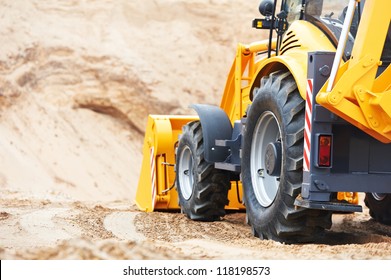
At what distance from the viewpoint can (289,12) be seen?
8.39m

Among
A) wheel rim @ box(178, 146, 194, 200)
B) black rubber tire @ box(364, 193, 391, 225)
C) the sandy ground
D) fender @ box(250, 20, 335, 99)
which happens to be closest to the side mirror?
fender @ box(250, 20, 335, 99)

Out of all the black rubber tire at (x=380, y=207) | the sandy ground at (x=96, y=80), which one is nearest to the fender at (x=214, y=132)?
the black rubber tire at (x=380, y=207)

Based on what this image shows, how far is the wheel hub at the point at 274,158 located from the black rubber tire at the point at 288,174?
9cm

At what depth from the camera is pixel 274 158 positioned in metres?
6.95

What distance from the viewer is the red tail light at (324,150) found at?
6.36 meters

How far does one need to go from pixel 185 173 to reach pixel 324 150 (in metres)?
3.82

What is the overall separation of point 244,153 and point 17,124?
9.49 meters

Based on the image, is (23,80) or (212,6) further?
(212,6)

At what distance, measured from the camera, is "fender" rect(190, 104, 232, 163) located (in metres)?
8.99

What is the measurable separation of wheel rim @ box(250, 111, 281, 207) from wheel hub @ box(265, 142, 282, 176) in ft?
0.92

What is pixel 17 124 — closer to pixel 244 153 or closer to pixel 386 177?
pixel 244 153

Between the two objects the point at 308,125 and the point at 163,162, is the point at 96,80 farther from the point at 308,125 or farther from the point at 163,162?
the point at 308,125
